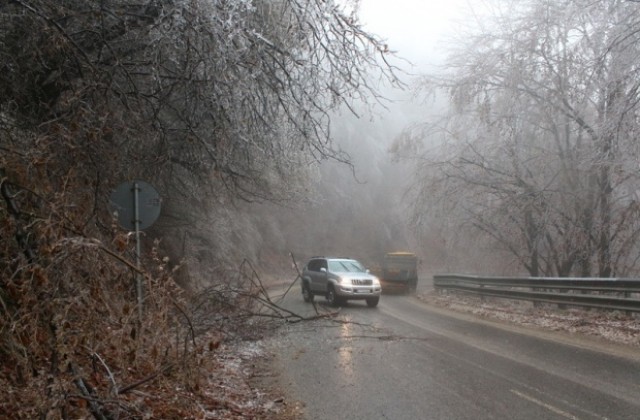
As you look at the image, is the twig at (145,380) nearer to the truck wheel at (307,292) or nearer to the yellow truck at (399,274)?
the truck wheel at (307,292)

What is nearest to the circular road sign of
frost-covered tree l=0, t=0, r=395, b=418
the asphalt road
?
frost-covered tree l=0, t=0, r=395, b=418

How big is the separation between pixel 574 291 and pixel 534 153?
5.40 meters

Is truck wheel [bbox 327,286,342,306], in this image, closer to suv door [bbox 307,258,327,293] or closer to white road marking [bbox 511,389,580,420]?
suv door [bbox 307,258,327,293]

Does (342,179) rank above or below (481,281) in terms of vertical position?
above

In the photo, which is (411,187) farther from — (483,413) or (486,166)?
(483,413)

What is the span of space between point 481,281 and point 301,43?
16.3 m

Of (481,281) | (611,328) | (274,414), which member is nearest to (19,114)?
(274,414)

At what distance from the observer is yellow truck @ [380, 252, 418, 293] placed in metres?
31.5

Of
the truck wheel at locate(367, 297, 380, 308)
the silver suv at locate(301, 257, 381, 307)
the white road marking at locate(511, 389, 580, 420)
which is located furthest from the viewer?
the truck wheel at locate(367, 297, 380, 308)

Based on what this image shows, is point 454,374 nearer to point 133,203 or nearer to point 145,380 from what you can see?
point 145,380

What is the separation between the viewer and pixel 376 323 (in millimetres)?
14789

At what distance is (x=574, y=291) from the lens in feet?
50.8

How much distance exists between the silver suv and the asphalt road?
6.21 meters

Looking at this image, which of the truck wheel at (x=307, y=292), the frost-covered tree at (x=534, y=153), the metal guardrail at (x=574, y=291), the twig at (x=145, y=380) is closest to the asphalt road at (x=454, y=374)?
the metal guardrail at (x=574, y=291)
